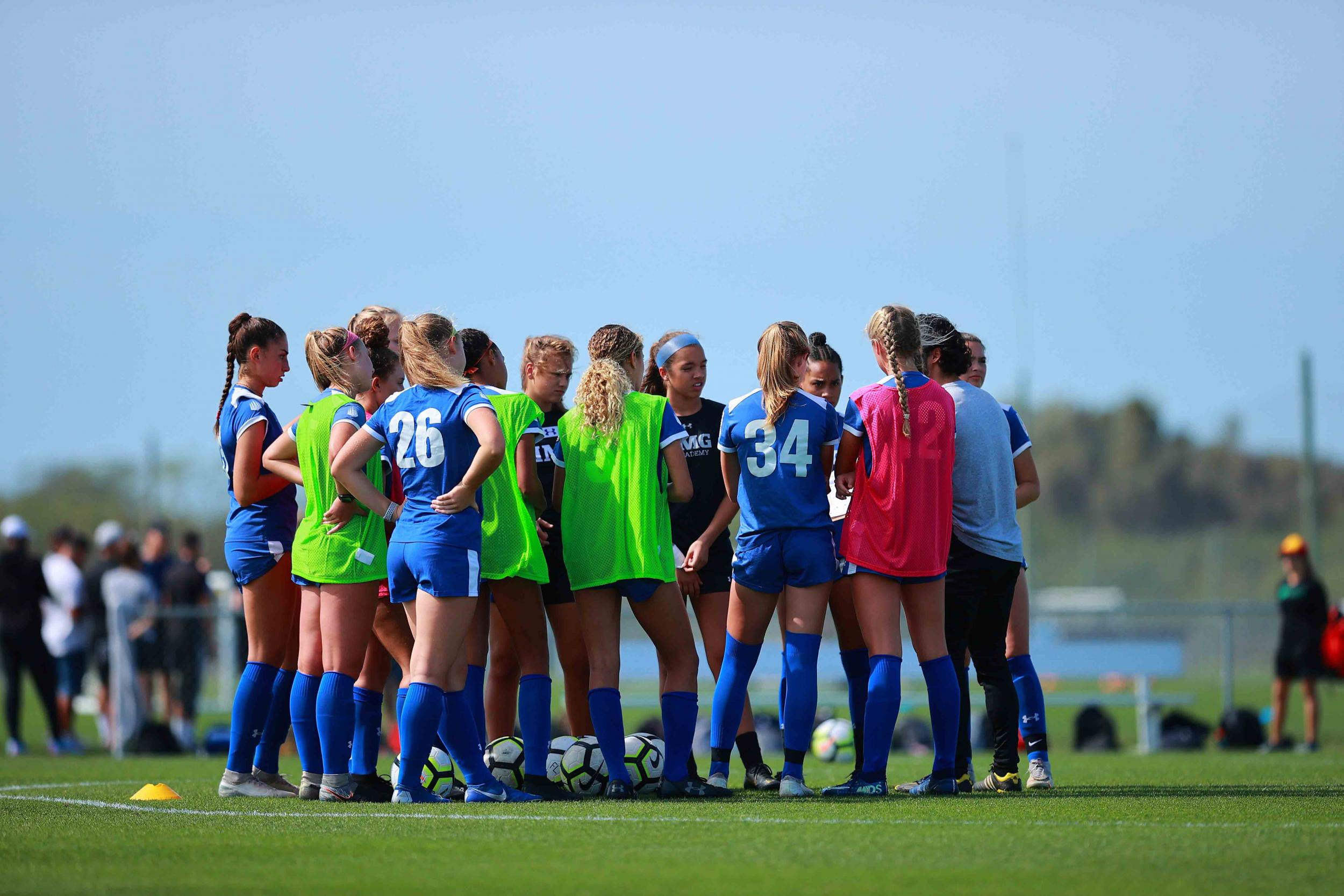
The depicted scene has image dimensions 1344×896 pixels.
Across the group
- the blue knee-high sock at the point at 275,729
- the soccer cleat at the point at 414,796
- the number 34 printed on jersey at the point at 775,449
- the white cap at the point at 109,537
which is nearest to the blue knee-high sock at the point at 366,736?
the soccer cleat at the point at 414,796

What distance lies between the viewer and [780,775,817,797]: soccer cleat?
631 centimetres

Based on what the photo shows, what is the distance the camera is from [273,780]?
22.3 ft

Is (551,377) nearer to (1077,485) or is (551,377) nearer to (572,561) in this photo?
(572,561)

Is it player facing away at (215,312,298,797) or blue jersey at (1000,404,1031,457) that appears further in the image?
blue jersey at (1000,404,1031,457)

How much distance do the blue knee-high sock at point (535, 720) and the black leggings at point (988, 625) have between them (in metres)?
1.84

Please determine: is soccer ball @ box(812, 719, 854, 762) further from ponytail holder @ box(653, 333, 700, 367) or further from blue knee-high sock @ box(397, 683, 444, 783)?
blue knee-high sock @ box(397, 683, 444, 783)

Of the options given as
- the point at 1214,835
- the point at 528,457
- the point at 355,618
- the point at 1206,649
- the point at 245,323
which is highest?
the point at 245,323

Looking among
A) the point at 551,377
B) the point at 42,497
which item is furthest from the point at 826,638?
the point at 42,497

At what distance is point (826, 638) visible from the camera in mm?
23438

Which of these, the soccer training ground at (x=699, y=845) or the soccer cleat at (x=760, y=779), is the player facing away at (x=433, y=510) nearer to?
the soccer training ground at (x=699, y=845)

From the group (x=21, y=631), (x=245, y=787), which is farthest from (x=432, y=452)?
(x=21, y=631)

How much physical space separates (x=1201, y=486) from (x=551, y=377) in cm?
3841

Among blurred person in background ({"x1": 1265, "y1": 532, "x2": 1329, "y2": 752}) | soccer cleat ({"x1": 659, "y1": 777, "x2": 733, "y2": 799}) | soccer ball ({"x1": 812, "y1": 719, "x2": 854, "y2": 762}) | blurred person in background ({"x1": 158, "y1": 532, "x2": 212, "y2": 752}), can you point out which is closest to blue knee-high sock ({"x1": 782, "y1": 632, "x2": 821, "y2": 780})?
soccer cleat ({"x1": 659, "y1": 777, "x2": 733, "y2": 799})

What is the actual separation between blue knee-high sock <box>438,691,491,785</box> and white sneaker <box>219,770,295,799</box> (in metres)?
1.16
